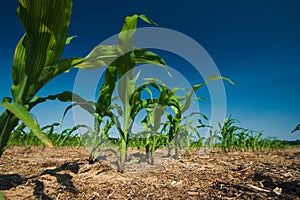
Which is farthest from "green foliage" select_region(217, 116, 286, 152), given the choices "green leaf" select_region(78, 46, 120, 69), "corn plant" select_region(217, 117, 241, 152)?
"green leaf" select_region(78, 46, 120, 69)

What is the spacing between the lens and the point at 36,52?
41.6 inches

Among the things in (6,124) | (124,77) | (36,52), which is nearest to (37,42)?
(36,52)

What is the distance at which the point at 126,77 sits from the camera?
6.48 feet

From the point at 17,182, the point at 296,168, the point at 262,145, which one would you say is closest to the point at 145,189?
the point at 17,182

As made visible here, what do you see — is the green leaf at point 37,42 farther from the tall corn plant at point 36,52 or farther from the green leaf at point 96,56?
the green leaf at point 96,56

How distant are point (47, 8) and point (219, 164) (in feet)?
6.29

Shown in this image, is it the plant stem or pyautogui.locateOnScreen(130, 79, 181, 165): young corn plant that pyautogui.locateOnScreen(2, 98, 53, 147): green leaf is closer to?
the plant stem

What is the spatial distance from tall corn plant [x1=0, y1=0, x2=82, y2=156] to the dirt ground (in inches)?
22.3

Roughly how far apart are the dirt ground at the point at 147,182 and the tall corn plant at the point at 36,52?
57 centimetres

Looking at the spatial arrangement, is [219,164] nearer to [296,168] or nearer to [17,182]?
[296,168]

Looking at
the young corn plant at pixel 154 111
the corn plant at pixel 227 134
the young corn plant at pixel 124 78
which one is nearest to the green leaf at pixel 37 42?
the young corn plant at pixel 124 78

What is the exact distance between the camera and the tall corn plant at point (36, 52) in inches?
38.9

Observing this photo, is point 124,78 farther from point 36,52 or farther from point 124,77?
point 36,52

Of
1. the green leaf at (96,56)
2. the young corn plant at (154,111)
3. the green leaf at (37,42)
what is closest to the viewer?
the green leaf at (37,42)
